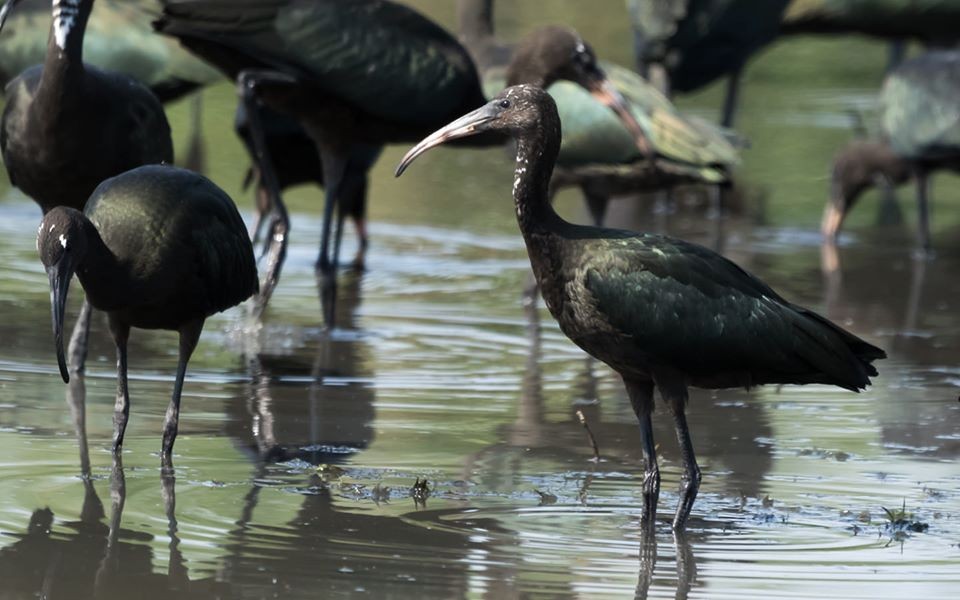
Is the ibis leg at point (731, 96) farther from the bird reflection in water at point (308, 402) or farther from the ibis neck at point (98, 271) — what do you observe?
the ibis neck at point (98, 271)

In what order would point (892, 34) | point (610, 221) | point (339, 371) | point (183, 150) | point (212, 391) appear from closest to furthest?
point (212, 391)
point (339, 371)
point (610, 221)
point (183, 150)
point (892, 34)

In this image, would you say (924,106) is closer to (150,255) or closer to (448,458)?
(448,458)

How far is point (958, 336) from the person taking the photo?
10.0 meters

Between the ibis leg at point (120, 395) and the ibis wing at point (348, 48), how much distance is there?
2960mm

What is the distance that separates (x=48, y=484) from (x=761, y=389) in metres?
3.48

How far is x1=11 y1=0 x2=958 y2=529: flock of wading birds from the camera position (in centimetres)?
643

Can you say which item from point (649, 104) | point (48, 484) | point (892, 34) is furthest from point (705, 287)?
point (892, 34)

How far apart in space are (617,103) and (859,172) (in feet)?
12.5

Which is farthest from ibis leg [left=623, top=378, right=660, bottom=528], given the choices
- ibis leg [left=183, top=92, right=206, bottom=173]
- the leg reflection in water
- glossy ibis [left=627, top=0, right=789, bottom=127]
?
ibis leg [left=183, top=92, right=206, bottom=173]

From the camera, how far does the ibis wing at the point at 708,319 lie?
6332 millimetres

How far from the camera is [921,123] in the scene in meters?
12.6

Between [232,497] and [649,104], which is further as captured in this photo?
[649,104]

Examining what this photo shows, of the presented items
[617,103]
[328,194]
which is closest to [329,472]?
[328,194]

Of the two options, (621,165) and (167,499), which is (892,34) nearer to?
(621,165)
